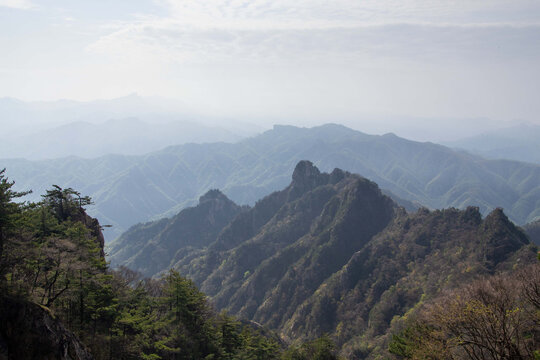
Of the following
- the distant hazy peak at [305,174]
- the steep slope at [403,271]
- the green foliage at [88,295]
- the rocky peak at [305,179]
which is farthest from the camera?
the distant hazy peak at [305,174]

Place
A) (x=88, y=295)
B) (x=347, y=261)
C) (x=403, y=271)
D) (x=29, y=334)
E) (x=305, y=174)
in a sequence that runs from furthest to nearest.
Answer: (x=305, y=174) < (x=347, y=261) < (x=403, y=271) < (x=88, y=295) < (x=29, y=334)

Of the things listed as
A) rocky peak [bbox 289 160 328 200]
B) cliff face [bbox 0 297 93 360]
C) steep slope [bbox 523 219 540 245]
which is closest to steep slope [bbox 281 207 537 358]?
cliff face [bbox 0 297 93 360]

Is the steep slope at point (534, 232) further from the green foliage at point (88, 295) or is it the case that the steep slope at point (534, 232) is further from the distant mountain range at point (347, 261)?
the green foliage at point (88, 295)

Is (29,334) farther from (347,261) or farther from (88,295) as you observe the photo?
(347,261)

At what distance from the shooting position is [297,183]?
549 ft

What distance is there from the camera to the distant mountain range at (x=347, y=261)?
239ft

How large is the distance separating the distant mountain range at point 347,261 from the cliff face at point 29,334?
173ft

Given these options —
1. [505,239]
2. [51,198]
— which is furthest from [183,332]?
[505,239]

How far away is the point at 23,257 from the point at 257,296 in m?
101

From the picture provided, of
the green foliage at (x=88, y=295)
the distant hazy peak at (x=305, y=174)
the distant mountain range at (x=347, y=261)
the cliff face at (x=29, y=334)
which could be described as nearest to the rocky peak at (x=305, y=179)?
the distant hazy peak at (x=305, y=174)

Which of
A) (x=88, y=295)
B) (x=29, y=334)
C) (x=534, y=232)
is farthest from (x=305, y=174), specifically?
(x=29, y=334)

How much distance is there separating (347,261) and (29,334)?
101013 millimetres

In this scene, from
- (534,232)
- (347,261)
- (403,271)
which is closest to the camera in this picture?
(403,271)

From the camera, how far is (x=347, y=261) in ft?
359
